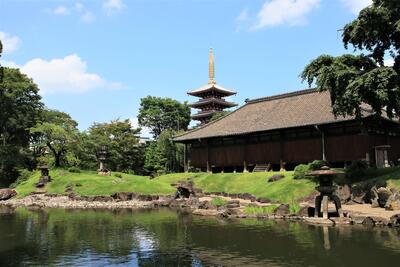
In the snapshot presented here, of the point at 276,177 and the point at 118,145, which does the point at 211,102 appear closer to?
the point at 118,145

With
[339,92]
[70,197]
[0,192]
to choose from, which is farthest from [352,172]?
[0,192]

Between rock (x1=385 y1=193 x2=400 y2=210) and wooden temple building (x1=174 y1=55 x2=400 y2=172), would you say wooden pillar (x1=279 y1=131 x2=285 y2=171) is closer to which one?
wooden temple building (x1=174 y1=55 x2=400 y2=172)

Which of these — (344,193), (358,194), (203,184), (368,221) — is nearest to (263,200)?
(344,193)

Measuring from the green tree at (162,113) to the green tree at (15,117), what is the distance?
101ft

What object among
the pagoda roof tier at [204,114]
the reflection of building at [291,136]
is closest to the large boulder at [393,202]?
the reflection of building at [291,136]

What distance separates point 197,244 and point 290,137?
1191 inches

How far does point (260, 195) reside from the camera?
125 feet

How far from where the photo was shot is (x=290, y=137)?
48.8 meters

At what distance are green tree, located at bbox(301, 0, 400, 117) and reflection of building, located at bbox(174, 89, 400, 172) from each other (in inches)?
305

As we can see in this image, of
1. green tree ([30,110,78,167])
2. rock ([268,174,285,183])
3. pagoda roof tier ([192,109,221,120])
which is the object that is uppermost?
pagoda roof tier ([192,109,221,120])

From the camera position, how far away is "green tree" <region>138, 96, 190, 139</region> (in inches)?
3979

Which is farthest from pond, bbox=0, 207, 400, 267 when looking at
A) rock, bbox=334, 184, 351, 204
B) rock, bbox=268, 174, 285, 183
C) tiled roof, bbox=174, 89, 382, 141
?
tiled roof, bbox=174, 89, 382, 141

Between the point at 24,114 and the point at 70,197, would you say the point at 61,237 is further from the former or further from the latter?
the point at 24,114

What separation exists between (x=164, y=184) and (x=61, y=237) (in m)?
27.2
